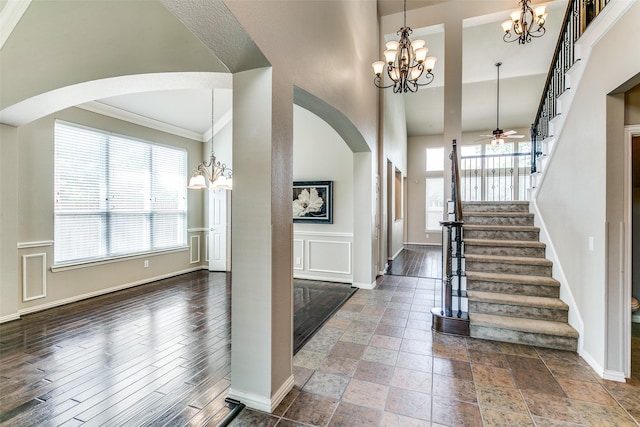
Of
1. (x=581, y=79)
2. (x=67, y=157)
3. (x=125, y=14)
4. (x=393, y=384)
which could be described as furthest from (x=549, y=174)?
(x=67, y=157)

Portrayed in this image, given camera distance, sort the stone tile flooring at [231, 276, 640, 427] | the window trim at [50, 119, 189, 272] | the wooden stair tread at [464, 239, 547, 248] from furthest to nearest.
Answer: the window trim at [50, 119, 189, 272] → the wooden stair tread at [464, 239, 547, 248] → the stone tile flooring at [231, 276, 640, 427]

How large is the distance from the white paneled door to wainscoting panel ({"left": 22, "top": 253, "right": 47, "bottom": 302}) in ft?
9.19

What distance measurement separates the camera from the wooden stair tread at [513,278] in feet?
11.0

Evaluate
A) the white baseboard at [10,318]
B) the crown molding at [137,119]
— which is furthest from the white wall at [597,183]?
the white baseboard at [10,318]

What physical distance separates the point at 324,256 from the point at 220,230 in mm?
2477

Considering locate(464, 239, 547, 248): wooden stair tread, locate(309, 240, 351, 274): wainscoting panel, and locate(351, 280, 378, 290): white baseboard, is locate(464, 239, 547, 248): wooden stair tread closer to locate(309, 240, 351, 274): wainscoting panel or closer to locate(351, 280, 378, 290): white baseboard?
locate(351, 280, 378, 290): white baseboard

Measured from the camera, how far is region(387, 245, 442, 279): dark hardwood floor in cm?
603

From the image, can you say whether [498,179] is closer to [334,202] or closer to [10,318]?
[334,202]

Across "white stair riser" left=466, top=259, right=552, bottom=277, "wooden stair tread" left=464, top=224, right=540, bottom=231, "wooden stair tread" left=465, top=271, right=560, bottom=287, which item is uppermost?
"wooden stair tread" left=464, top=224, right=540, bottom=231

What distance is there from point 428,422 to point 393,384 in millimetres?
427

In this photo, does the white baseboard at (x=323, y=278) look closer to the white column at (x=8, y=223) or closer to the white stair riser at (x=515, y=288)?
the white stair riser at (x=515, y=288)

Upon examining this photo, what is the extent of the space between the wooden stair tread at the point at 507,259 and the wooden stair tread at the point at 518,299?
0.44 meters

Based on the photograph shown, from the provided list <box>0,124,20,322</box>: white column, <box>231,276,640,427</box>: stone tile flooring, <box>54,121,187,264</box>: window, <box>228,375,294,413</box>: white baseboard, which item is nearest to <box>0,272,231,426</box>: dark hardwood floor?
<box>228,375,294,413</box>: white baseboard

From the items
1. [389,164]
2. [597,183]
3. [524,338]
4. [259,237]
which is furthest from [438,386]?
[389,164]
